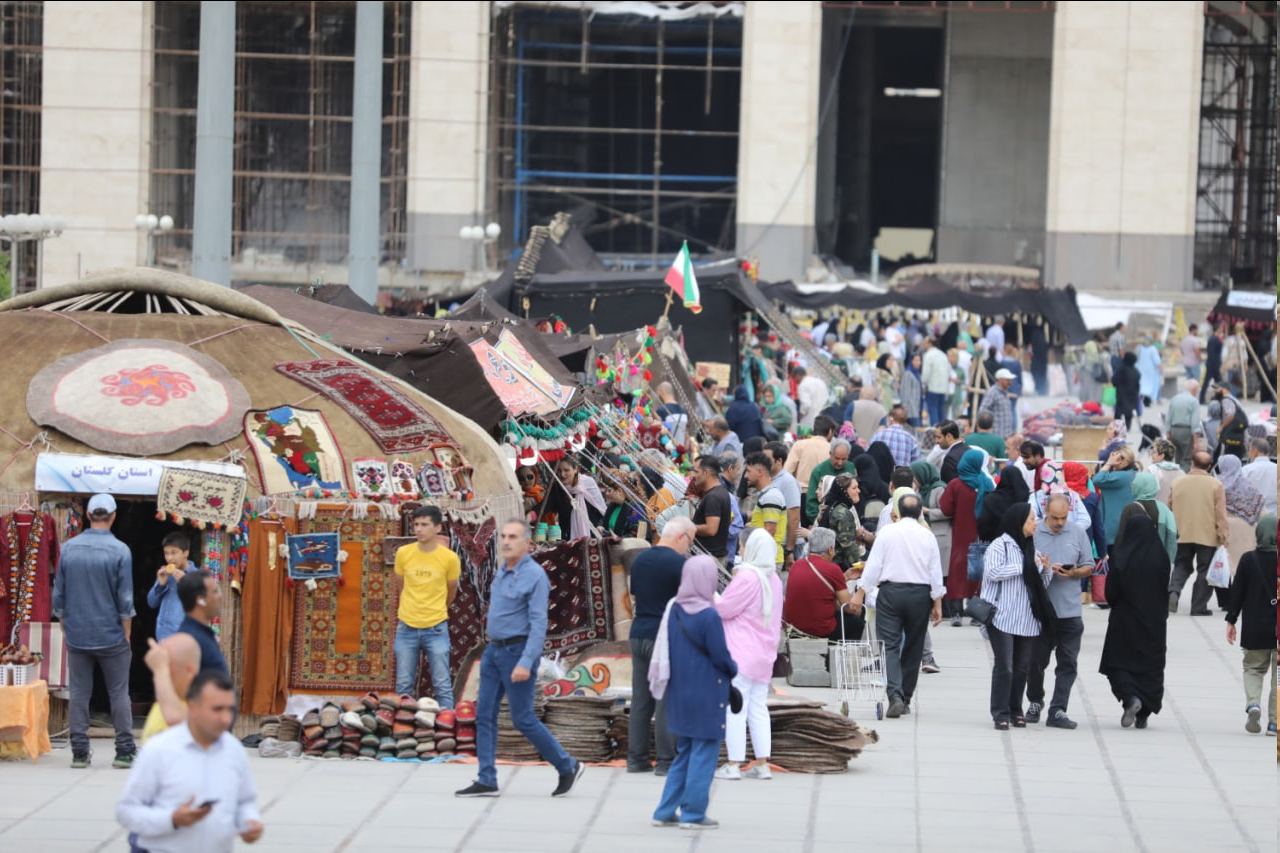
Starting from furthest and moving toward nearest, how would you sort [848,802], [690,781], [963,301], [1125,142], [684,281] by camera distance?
[1125,142]
[963,301]
[684,281]
[848,802]
[690,781]

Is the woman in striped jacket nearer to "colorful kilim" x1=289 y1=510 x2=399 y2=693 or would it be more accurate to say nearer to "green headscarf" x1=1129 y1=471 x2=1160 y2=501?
"green headscarf" x1=1129 y1=471 x2=1160 y2=501

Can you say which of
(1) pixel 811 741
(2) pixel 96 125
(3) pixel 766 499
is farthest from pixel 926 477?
(2) pixel 96 125

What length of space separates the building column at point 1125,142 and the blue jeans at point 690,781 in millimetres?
40647

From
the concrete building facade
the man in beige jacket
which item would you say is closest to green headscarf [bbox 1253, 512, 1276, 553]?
the man in beige jacket

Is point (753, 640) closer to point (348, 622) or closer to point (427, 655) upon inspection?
point (427, 655)

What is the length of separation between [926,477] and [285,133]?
36.9 m

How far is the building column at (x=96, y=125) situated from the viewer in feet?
160

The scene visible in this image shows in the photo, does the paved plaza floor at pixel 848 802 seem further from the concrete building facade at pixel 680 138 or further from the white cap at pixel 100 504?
the concrete building facade at pixel 680 138

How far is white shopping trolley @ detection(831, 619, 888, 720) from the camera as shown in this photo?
14281 millimetres

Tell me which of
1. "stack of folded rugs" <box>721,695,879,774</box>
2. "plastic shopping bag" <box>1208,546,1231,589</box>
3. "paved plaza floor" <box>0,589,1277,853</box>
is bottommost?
"paved plaza floor" <box>0,589,1277,853</box>

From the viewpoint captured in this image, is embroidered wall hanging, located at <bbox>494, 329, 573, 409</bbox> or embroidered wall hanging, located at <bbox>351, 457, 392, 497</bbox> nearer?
embroidered wall hanging, located at <bbox>351, 457, 392, 497</bbox>

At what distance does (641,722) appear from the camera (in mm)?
11922

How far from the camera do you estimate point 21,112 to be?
50812 millimetres

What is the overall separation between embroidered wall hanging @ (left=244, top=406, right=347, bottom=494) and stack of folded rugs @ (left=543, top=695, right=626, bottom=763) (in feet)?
8.14
